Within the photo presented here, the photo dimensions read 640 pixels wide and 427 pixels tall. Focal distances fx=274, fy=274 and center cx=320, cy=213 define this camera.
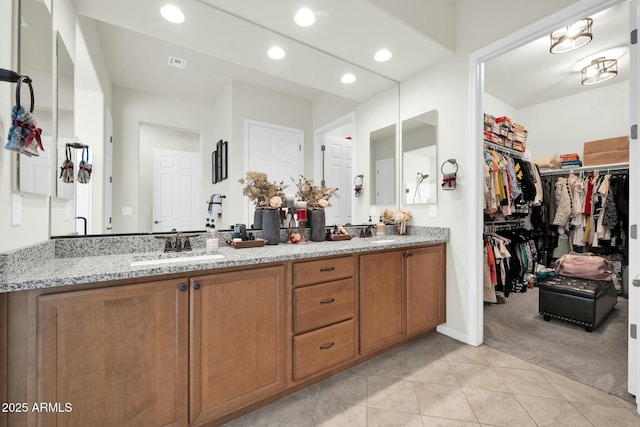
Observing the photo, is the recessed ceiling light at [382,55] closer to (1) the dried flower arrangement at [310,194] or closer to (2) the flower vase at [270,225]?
(1) the dried flower arrangement at [310,194]

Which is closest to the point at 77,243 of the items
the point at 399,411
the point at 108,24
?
the point at 108,24

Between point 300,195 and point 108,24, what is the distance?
5.36 feet

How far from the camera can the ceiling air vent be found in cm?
186

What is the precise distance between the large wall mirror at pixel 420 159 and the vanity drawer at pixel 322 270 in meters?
1.33

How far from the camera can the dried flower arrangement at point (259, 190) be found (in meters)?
2.03

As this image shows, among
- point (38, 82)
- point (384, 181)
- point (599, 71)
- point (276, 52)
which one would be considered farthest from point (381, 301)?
point (599, 71)

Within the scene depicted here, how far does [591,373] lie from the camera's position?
1889 millimetres

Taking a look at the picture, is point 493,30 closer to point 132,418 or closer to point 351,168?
point 351,168

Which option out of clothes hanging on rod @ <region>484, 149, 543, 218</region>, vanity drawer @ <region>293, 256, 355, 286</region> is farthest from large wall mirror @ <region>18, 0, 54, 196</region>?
clothes hanging on rod @ <region>484, 149, 543, 218</region>

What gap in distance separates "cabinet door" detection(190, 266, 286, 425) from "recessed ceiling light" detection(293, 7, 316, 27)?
5.85 feet

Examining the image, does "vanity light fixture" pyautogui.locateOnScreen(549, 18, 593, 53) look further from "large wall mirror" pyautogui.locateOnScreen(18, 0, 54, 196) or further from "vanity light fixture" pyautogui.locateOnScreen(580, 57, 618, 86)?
"large wall mirror" pyautogui.locateOnScreen(18, 0, 54, 196)

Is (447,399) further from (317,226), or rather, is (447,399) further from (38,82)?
(38,82)

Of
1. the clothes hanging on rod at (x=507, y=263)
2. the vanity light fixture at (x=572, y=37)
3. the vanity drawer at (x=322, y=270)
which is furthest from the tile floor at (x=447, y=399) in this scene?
the vanity light fixture at (x=572, y=37)

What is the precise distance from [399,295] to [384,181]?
127 cm
